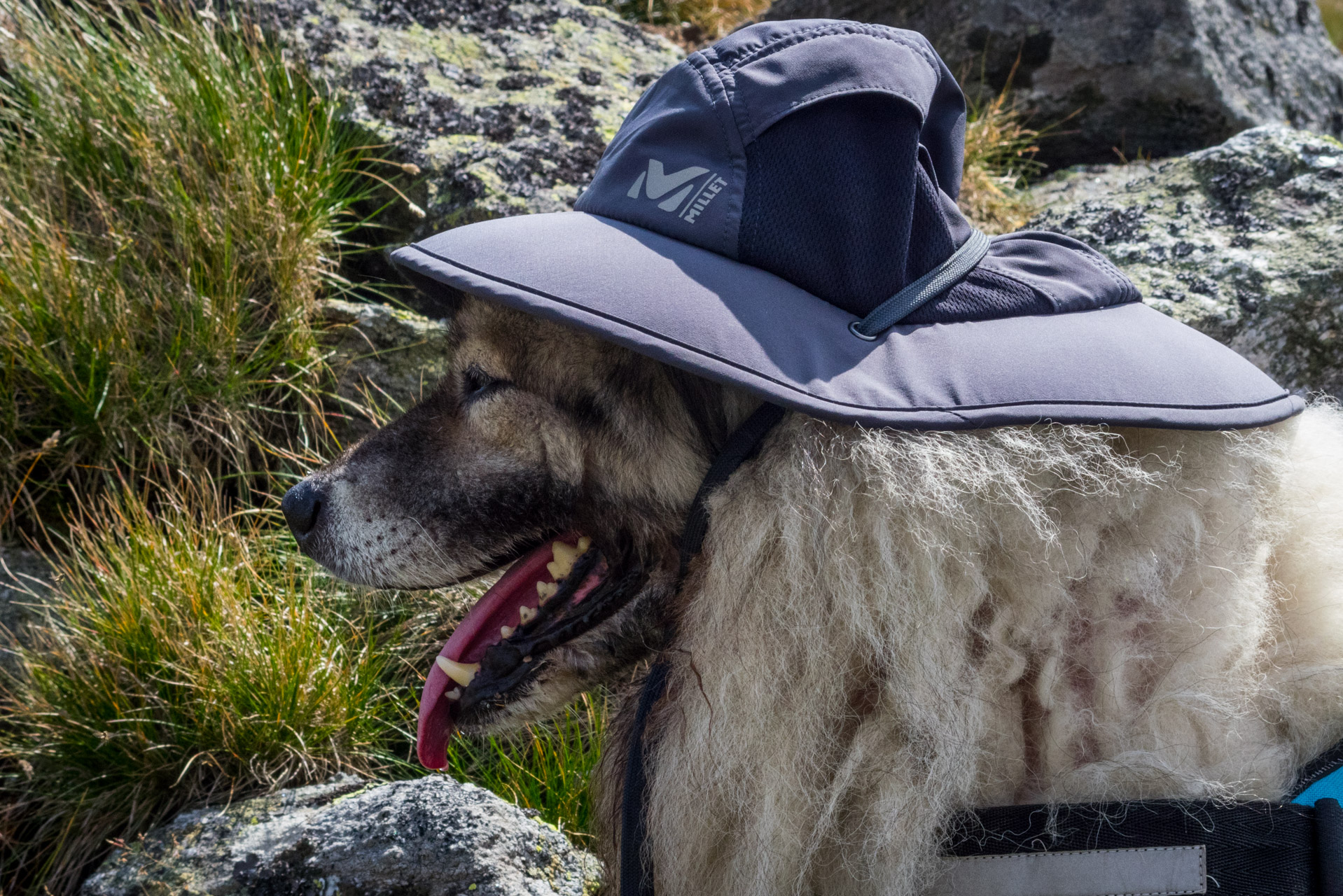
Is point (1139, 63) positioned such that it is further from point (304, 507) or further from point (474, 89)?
point (304, 507)

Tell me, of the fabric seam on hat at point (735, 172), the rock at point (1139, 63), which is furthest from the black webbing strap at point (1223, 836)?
the rock at point (1139, 63)

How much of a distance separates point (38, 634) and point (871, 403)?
249cm

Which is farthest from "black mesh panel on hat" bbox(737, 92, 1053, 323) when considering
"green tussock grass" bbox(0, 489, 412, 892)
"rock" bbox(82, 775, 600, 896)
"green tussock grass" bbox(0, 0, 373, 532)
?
"green tussock grass" bbox(0, 0, 373, 532)

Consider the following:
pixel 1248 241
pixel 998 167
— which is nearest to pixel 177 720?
pixel 1248 241

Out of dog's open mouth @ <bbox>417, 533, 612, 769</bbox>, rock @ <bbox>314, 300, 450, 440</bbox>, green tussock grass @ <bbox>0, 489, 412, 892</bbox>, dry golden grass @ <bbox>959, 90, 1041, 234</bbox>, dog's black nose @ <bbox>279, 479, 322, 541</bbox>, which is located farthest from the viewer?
dry golden grass @ <bbox>959, 90, 1041, 234</bbox>

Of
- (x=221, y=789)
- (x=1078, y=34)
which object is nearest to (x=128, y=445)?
(x=221, y=789)

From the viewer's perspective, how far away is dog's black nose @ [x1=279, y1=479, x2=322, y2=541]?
74.2 inches

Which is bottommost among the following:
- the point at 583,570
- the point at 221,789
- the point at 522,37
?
the point at 221,789

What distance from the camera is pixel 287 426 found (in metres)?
3.38

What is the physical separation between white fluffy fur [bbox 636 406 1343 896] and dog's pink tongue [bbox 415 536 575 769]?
1.44 ft

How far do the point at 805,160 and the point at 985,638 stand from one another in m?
0.74

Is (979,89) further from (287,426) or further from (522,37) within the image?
(287,426)

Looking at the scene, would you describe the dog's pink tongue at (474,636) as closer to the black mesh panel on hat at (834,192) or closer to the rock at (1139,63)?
the black mesh panel on hat at (834,192)

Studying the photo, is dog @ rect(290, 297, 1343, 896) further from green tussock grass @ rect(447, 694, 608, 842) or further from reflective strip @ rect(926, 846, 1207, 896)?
green tussock grass @ rect(447, 694, 608, 842)
